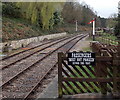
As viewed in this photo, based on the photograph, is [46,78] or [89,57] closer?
[89,57]

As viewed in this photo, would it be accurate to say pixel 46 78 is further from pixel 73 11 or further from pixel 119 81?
pixel 73 11

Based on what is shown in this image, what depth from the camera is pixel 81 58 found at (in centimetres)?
658

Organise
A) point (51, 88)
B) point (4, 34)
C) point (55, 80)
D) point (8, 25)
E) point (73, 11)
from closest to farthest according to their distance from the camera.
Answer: point (51, 88) < point (55, 80) < point (4, 34) < point (8, 25) < point (73, 11)

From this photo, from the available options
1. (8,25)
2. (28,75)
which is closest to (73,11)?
(8,25)

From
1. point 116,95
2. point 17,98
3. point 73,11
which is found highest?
point 73,11

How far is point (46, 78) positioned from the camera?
10.9m

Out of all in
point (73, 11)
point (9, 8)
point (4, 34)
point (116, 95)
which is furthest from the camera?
point (73, 11)

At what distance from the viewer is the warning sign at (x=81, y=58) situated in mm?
6539

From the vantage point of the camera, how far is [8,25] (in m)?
32.5

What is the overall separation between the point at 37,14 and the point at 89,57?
39.2 metres

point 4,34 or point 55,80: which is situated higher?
point 4,34

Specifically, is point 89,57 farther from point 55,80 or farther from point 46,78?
point 46,78

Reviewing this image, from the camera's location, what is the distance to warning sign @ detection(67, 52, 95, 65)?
257 inches

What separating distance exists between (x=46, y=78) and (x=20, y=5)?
3476 cm
